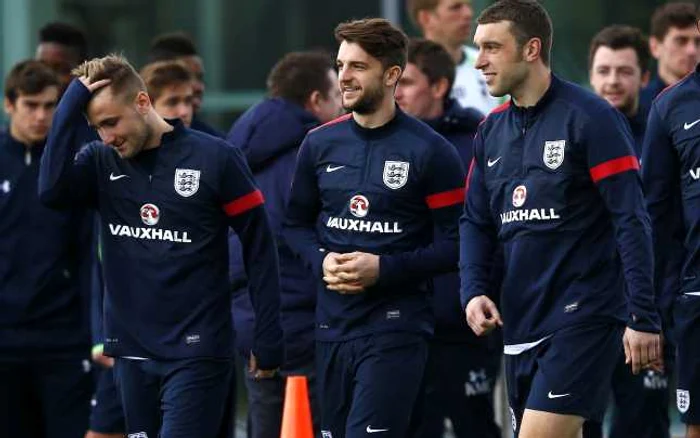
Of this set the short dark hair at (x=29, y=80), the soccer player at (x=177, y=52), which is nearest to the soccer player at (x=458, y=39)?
the soccer player at (x=177, y=52)

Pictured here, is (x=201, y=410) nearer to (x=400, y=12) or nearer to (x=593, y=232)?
(x=593, y=232)

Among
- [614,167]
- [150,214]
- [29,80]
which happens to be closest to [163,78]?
[29,80]

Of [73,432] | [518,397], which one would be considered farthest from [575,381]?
[73,432]

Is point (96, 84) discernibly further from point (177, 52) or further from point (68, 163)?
point (177, 52)

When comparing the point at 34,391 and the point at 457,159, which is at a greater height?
the point at 457,159

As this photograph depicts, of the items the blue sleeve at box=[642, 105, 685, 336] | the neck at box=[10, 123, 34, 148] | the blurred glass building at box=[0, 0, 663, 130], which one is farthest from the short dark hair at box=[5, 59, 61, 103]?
the blurred glass building at box=[0, 0, 663, 130]

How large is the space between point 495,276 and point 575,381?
4.39 ft

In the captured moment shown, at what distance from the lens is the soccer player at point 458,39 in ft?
36.9

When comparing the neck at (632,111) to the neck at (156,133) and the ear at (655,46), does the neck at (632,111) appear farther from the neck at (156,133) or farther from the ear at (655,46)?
the neck at (156,133)

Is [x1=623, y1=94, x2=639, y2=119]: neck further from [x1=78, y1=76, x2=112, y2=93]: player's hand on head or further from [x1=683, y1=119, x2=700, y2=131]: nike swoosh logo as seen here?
[x1=78, y1=76, x2=112, y2=93]: player's hand on head

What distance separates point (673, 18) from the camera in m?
11.1

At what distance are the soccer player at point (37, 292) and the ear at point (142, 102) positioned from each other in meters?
2.05

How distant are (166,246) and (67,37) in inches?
162

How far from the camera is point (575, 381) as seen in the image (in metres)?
7.57
